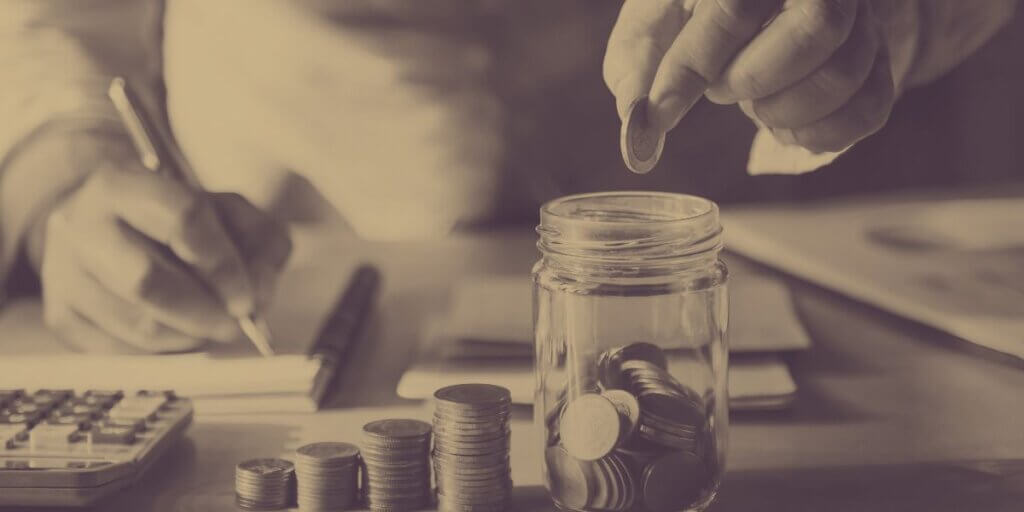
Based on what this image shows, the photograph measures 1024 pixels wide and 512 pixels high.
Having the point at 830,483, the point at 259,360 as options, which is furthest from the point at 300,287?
the point at 830,483

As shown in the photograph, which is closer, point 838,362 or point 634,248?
point 634,248

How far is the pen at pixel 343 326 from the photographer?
2.68 ft

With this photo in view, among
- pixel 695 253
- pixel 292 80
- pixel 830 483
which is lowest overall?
pixel 830 483

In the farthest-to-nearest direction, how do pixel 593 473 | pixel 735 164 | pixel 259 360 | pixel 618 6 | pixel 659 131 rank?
pixel 735 164
pixel 618 6
pixel 259 360
pixel 659 131
pixel 593 473

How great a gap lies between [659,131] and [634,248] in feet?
0.40

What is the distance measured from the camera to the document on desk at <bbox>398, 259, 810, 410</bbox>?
0.76m

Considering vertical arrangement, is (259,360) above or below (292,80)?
below

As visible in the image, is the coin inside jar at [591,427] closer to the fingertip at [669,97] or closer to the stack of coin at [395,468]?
the stack of coin at [395,468]

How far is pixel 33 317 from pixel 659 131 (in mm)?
623

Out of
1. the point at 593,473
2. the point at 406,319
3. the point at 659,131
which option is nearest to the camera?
the point at 593,473

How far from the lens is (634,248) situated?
60cm

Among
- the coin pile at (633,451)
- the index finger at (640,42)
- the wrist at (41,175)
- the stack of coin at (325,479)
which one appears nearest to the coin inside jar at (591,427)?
the coin pile at (633,451)

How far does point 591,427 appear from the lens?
0.57 m

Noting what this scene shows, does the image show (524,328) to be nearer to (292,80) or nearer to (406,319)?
(406,319)
